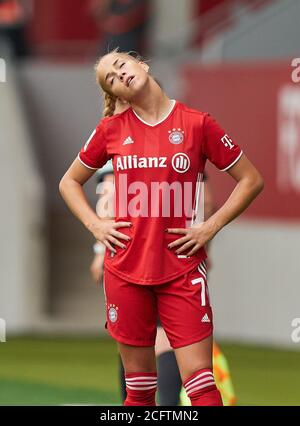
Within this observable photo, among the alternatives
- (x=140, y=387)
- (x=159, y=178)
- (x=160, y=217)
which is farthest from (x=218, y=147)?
(x=140, y=387)

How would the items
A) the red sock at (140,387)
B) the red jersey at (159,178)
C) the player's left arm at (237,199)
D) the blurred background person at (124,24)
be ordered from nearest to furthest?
the red jersey at (159,178) < the player's left arm at (237,199) < the red sock at (140,387) < the blurred background person at (124,24)

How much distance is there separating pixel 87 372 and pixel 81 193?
261 inches

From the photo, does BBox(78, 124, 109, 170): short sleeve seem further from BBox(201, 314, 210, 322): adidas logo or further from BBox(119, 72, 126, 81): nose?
BBox(201, 314, 210, 322): adidas logo

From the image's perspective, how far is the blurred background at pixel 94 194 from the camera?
594 inches

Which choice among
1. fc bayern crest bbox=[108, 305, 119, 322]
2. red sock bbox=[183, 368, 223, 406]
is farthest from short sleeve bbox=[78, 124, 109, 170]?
red sock bbox=[183, 368, 223, 406]

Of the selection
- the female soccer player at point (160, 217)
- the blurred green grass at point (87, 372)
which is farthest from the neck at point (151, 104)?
the blurred green grass at point (87, 372)

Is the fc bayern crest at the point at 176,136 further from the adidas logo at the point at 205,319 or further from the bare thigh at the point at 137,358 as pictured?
the bare thigh at the point at 137,358

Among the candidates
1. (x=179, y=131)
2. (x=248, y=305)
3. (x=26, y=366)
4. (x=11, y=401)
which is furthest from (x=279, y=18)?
(x=179, y=131)

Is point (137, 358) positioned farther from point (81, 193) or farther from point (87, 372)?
point (87, 372)

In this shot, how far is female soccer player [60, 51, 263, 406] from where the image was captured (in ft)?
24.0

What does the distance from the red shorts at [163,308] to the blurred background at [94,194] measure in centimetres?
505

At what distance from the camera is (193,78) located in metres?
17.3

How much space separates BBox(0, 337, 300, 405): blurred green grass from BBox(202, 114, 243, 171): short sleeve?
14.4ft

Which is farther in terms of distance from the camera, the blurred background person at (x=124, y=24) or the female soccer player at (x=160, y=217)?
the blurred background person at (x=124, y=24)
